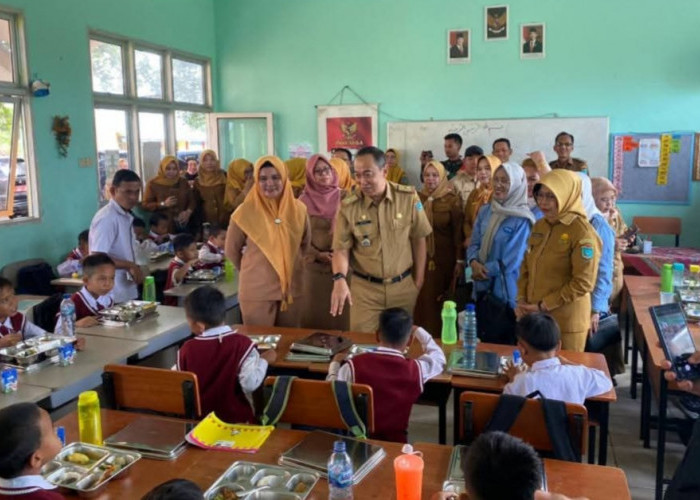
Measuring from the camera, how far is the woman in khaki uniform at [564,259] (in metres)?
3.03

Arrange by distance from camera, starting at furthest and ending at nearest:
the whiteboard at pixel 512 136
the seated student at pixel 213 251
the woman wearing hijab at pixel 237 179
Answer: the whiteboard at pixel 512 136 < the woman wearing hijab at pixel 237 179 < the seated student at pixel 213 251

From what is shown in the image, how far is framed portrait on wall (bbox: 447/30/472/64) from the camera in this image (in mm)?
7561

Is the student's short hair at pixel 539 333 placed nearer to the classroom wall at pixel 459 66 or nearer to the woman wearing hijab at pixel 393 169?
the woman wearing hijab at pixel 393 169

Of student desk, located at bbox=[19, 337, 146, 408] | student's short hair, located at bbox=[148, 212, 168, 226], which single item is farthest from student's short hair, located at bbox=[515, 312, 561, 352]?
student's short hair, located at bbox=[148, 212, 168, 226]

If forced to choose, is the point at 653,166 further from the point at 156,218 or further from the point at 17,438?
the point at 17,438

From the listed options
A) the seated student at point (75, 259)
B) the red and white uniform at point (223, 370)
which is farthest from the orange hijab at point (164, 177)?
the red and white uniform at point (223, 370)

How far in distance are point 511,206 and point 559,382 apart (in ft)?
4.89

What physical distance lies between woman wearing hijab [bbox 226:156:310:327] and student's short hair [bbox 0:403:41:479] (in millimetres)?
1873

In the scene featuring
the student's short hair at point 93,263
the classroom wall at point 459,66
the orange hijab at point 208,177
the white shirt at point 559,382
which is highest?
the classroom wall at point 459,66

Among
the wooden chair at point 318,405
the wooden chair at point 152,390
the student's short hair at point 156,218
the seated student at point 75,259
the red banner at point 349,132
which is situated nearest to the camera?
the wooden chair at point 318,405

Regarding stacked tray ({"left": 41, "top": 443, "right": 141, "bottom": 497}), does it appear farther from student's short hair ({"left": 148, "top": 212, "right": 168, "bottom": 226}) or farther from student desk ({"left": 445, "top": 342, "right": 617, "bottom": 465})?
student's short hair ({"left": 148, "top": 212, "right": 168, "bottom": 226})

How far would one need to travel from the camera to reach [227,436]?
212 centimetres

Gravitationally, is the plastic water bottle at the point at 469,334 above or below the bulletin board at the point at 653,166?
below

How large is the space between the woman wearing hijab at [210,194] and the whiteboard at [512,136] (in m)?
2.27
